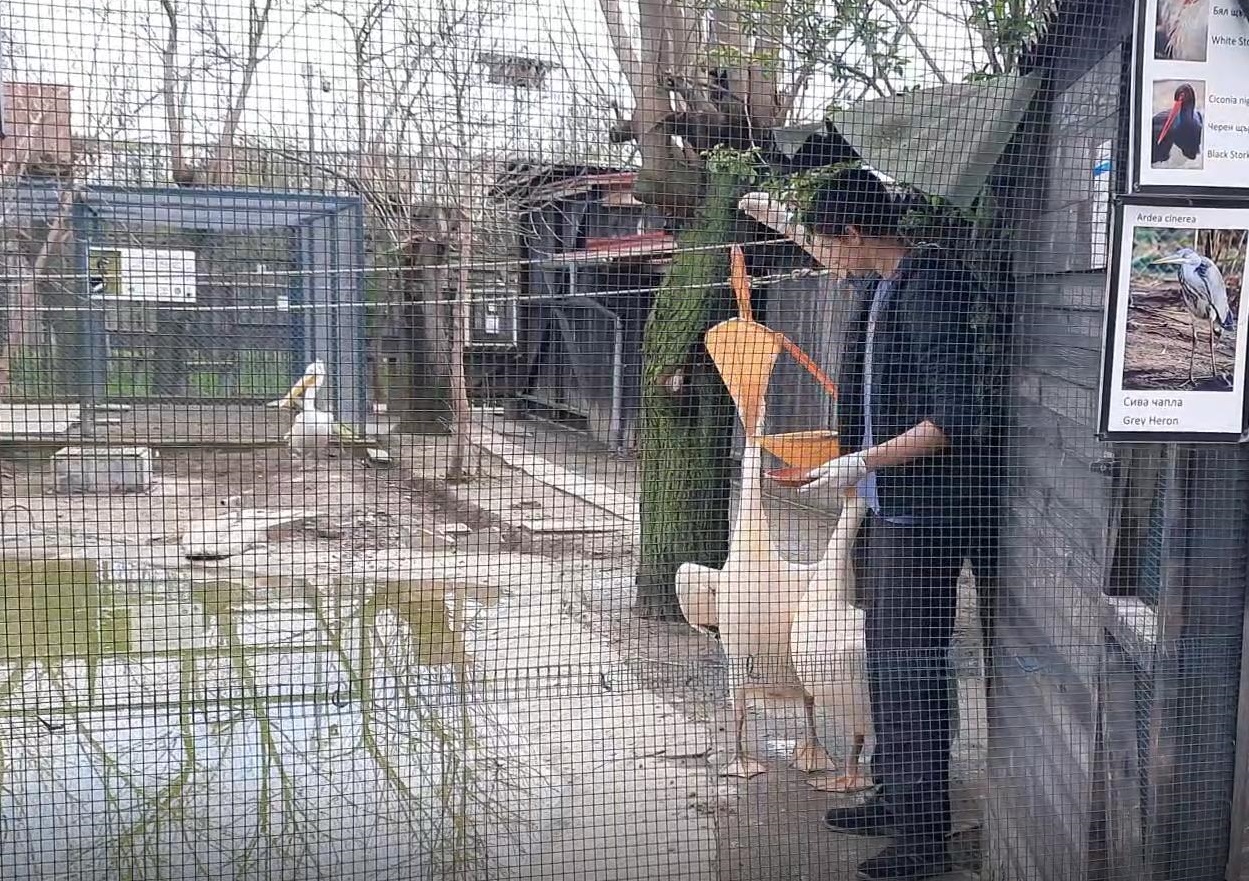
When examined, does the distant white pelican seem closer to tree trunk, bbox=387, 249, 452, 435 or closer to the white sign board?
tree trunk, bbox=387, 249, 452, 435

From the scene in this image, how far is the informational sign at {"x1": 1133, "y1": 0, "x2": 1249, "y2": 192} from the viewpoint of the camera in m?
2.54

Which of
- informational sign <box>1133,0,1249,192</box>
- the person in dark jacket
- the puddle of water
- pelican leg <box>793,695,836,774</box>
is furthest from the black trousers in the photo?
the puddle of water

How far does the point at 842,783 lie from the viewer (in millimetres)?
3533

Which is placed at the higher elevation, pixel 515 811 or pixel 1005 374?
pixel 1005 374

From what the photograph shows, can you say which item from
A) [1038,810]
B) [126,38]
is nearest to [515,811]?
[1038,810]

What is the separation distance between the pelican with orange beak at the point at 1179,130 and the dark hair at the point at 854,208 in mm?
690

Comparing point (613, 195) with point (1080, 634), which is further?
point (613, 195)

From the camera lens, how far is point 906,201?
3.12m

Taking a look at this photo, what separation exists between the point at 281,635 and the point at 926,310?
11.4 feet

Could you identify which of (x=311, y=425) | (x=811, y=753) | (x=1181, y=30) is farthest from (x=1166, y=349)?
(x=311, y=425)

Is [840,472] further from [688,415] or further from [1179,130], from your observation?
[688,415]

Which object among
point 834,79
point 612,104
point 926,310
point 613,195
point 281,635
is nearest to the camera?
point 926,310

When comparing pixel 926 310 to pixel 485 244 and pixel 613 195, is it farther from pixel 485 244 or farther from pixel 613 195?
pixel 485 244

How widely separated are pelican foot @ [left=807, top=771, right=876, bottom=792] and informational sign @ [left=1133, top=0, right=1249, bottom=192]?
5.88ft
